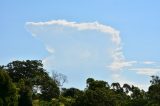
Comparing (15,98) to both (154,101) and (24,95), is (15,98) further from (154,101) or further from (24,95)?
(154,101)

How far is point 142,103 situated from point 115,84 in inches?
1433

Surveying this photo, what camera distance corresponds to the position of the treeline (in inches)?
2269

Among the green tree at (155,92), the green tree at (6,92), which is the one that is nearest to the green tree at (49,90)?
the green tree at (155,92)

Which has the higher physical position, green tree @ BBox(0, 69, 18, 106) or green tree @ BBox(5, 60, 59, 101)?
green tree @ BBox(5, 60, 59, 101)

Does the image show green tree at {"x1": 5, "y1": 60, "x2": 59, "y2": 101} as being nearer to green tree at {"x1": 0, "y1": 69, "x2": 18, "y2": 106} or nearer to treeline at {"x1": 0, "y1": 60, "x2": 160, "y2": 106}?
treeline at {"x1": 0, "y1": 60, "x2": 160, "y2": 106}

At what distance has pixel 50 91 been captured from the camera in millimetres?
98188

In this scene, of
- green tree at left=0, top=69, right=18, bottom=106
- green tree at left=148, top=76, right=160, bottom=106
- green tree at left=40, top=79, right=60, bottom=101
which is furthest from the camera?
green tree at left=40, top=79, right=60, bottom=101

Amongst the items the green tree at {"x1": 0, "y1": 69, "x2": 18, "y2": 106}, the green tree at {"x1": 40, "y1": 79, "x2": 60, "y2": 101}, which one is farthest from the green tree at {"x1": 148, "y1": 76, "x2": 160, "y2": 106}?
the green tree at {"x1": 40, "y1": 79, "x2": 60, "y2": 101}

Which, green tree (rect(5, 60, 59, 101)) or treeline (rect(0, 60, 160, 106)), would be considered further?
green tree (rect(5, 60, 59, 101))

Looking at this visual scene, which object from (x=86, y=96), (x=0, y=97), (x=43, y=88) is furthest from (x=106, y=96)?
(x=43, y=88)

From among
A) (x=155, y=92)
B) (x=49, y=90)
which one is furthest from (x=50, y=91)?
(x=155, y=92)

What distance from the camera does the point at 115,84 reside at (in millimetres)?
105438

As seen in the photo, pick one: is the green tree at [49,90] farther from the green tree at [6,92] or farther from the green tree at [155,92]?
the green tree at [6,92]

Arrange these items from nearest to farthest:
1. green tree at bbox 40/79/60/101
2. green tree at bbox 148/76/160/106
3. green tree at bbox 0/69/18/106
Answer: green tree at bbox 0/69/18/106, green tree at bbox 148/76/160/106, green tree at bbox 40/79/60/101
